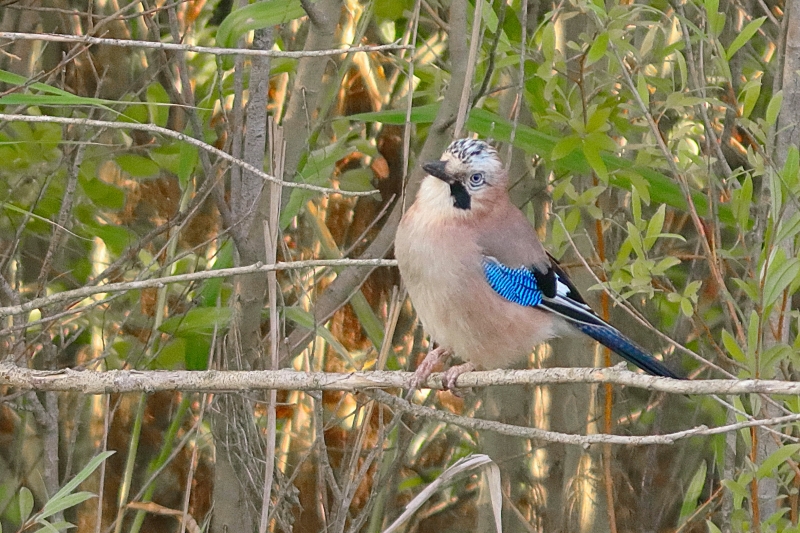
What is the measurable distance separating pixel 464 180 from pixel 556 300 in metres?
0.41

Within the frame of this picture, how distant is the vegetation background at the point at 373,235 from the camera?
2.36 metres

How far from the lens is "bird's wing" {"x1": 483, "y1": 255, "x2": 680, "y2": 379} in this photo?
99.8 inches

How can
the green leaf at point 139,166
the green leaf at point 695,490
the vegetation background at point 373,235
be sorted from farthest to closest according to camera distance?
the green leaf at point 139,166, the green leaf at point 695,490, the vegetation background at point 373,235

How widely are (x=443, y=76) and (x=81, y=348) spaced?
1.79m

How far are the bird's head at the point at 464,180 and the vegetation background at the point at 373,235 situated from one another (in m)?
0.10

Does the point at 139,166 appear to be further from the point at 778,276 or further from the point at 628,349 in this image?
the point at 778,276

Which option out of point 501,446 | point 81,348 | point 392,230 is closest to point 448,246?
point 392,230

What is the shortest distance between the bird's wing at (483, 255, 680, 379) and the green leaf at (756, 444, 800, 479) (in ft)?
1.29

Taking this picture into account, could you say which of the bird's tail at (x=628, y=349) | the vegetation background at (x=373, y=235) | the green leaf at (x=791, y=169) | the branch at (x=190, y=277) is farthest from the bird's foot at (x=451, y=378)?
the green leaf at (x=791, y=169)

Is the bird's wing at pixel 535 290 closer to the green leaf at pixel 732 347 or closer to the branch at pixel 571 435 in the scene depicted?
the green leaf at pixel 732 347

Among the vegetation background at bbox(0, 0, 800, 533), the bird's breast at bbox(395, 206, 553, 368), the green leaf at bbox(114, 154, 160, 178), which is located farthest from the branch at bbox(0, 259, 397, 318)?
the green leaf at bbox(114, 154, 160, 178)

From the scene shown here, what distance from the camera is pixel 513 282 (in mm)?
2623

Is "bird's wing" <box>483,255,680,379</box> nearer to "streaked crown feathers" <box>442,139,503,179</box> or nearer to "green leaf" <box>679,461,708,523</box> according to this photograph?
"streaked crown feathers" <box>442,139,503,179</box>

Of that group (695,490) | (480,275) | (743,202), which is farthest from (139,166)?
(695,490)
